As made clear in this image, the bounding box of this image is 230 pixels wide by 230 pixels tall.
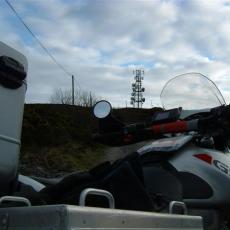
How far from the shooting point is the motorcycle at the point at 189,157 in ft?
12.9

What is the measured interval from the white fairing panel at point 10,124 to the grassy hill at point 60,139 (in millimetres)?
14736

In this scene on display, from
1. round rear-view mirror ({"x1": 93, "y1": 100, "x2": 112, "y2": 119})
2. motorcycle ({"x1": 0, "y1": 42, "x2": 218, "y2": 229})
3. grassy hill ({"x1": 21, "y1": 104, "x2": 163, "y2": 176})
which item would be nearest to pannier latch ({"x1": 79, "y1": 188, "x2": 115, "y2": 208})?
motorcycle ({"x1": 0, "y1": 42, "x2": 218, "y2": 229})

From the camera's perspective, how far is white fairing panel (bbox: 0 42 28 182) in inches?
125

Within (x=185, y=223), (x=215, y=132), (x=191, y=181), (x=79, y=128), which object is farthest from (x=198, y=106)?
(x=79, y=128)

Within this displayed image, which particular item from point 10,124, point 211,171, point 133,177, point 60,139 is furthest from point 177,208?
point 60,139

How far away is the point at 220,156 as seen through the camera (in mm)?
4055

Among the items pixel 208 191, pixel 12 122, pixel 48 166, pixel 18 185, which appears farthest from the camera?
pixel 48 166

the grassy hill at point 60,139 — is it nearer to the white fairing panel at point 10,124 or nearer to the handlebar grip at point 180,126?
the handlebar grip at point 180,126

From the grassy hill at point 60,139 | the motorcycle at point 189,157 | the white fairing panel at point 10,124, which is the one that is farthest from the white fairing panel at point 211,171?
the grassy hill at point 60,139

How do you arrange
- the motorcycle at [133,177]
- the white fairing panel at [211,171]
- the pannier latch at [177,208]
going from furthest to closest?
the white fairing panel at [211,171]
the pannier latch at [177,208]
the motorcycle at [133,177]

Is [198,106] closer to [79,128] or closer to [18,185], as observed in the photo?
[18,185]

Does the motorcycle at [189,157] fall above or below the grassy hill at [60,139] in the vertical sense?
below

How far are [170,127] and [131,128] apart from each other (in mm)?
383

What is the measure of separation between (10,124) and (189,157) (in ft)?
4.50
